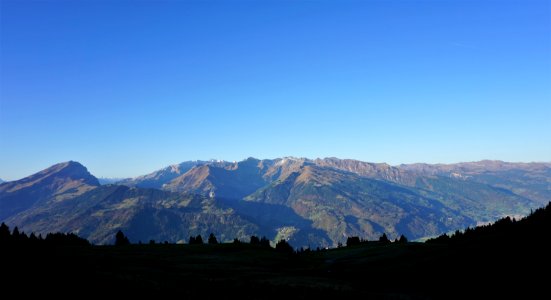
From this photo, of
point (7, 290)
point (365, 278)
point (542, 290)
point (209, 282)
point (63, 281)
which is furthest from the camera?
point (365, 278)

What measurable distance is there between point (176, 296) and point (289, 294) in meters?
11.3

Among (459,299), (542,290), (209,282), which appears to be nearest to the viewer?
(542,290)

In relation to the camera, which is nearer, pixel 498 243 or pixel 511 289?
pixel 511 289

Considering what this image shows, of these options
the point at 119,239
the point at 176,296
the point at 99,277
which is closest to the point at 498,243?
the point at 176,296

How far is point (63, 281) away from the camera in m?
36.0

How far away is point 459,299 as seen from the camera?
4272 cm

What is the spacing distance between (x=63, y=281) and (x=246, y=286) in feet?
61.4

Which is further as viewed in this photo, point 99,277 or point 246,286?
point 246,286

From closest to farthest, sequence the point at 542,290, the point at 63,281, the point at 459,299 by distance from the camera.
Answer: the point at 63,281 < the point at 542,290 < the point at 459,299

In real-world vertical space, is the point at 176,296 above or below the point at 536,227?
below

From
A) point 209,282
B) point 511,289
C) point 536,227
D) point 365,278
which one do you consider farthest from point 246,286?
point 536,227

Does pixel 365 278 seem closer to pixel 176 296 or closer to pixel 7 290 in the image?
pixel 176 296

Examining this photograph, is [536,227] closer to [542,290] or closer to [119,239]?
[542,290]

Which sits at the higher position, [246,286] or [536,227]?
[536,227]
